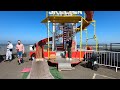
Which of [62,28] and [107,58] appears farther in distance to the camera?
[62,28]

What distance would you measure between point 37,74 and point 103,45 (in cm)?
1854

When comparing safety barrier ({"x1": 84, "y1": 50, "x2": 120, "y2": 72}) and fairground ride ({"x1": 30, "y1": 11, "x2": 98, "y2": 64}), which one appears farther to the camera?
fairground ride ({"x1": 30, "y1": 11, "x2": 98, "y2": 64})

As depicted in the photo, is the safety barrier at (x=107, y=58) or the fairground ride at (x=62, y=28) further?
the fairground ride at (x=62, y=28)

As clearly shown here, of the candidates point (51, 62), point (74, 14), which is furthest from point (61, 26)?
point (51, 62)
